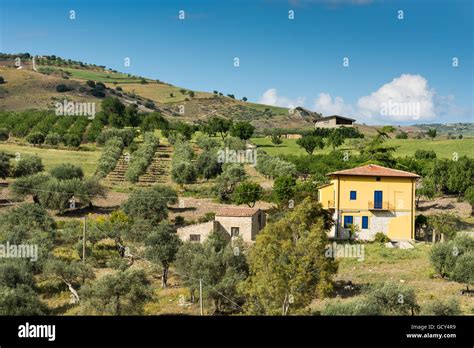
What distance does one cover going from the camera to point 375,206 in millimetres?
28656

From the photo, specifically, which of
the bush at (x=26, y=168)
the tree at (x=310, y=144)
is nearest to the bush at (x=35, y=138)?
the bush at (x=26, y=168)

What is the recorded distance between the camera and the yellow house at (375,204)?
93.9 ft

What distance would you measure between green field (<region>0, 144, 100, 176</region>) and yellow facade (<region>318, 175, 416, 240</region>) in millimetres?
23064

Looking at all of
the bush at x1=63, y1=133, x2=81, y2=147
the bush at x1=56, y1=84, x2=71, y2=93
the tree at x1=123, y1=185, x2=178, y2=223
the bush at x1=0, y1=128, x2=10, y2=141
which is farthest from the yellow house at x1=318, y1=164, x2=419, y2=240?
the bush at x1=56, y1=84, x2=71, y2=93

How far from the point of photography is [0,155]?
41500mm

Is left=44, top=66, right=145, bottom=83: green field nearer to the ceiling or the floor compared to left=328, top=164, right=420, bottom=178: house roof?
nearer to the ceiling

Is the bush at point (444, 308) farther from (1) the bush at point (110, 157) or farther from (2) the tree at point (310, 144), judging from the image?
(2) the tree at point (310, 144)

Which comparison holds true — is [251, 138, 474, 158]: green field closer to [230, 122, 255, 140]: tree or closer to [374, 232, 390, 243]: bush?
[230, 122, 255, 140]: tree

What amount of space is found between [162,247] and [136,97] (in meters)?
110

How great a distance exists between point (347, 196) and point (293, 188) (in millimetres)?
7054

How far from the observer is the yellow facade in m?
28.6

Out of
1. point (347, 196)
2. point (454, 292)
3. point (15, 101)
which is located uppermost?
point (15, 101)
